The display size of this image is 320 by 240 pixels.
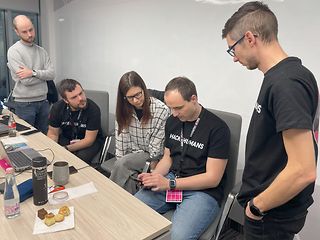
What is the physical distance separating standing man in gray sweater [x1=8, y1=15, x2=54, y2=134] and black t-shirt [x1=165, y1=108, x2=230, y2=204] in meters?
1.93

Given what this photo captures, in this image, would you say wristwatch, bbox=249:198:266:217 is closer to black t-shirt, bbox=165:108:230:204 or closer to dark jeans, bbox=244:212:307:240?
dark jeans, bbox=244:212:307:240

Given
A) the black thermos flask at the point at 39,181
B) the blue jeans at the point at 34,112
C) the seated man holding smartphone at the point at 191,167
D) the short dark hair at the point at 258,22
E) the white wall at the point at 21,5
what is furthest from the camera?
the white wall at the point at 21,5

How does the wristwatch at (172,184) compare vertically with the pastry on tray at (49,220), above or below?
below

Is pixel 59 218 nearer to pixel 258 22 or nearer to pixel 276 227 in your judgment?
pixel 276 227

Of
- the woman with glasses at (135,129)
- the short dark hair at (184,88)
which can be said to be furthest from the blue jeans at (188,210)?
the short dark hair at (184,88)

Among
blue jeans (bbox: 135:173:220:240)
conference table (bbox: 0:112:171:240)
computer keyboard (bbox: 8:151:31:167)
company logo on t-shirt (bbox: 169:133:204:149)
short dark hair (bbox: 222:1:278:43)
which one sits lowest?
blue jeans (bbox: 135:173:220:240)

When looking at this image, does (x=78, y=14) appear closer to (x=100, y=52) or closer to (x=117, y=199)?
(x=100, y=52)

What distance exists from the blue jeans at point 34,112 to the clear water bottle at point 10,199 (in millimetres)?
2137

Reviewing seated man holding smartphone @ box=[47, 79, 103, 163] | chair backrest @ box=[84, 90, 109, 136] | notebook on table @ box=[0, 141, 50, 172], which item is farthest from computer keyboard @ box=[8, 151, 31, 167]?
chair backrest @ box=[84, 90, 109, 136]

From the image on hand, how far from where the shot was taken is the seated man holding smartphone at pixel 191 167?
173 cm

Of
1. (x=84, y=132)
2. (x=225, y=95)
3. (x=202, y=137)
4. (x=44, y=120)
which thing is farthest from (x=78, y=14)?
(x=202, y=137)

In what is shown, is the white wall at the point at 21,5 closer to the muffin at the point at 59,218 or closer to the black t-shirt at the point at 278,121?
the muffin at the point at 59,218

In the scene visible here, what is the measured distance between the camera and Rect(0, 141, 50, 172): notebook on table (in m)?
1.73

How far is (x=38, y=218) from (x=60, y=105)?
1.66 m
